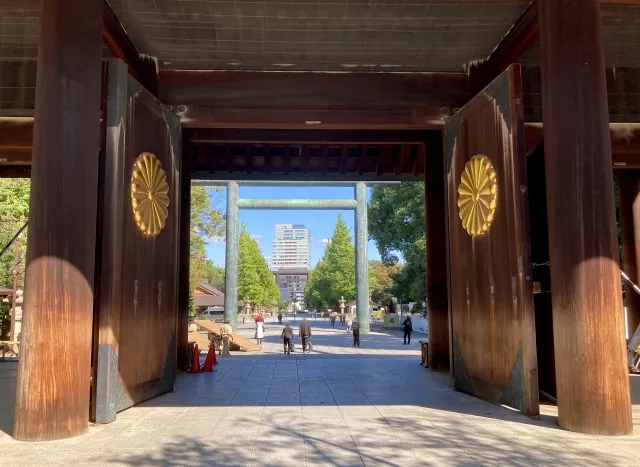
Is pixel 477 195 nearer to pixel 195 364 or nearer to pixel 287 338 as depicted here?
pixel 195 364

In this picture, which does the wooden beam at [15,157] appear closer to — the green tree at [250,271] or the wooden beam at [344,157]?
the wooden beam at [344,157]

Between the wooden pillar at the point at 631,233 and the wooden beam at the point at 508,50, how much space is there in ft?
21.6

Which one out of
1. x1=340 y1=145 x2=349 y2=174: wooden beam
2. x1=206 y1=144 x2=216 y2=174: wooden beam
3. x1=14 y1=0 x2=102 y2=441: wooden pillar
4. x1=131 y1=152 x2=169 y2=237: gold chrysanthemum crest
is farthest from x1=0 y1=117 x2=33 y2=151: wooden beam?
x1=340 y1=145 x2=349 y2=174: wooden beam

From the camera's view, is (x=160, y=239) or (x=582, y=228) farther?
(x=160, y=239)

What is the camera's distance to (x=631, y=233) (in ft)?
42.3

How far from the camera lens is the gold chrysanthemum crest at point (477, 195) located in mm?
7364

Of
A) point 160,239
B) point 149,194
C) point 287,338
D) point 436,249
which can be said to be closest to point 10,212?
point 287,338

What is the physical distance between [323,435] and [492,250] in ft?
11.7

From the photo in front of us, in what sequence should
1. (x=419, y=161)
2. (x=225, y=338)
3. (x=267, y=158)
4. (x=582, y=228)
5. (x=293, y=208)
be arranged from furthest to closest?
(x=293, y=208) → (x=225, y=338) → (x=267, y=158) → (x=419, y=161) → (x=582, y=228)

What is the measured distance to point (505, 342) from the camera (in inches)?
272

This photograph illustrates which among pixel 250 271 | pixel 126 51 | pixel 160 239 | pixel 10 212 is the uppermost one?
pixel 126 51

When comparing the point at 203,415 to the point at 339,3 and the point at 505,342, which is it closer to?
the point at 505,342

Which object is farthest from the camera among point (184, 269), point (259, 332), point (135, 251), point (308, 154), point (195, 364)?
point (259, 332)

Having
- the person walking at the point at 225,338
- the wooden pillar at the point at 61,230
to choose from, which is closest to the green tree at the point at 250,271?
the person walking at the point at 225,338
